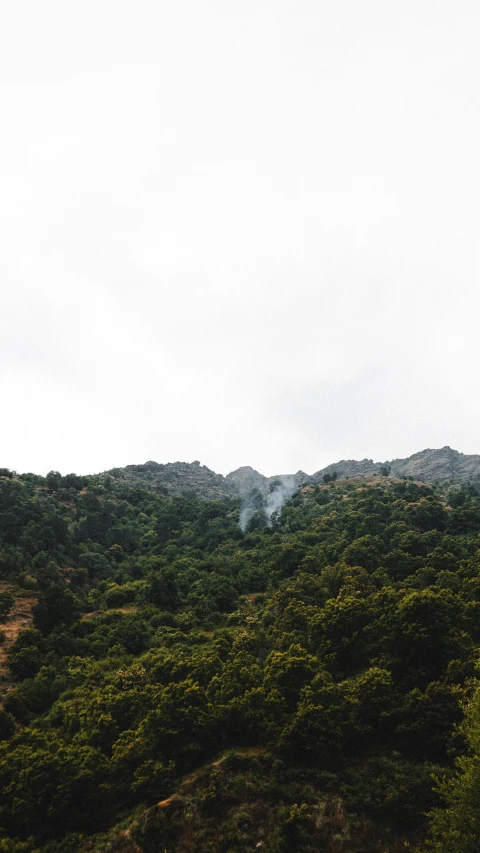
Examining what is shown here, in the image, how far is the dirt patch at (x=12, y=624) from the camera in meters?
39.3

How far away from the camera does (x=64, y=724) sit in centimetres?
3219

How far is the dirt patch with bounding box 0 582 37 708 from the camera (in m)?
39.3

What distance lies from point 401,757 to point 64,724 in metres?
22.8

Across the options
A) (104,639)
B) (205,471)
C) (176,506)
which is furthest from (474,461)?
(104,639)

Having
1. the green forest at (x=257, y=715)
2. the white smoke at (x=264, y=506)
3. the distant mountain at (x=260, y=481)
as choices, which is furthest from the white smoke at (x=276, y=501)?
the green forest at (x=257, y=715)

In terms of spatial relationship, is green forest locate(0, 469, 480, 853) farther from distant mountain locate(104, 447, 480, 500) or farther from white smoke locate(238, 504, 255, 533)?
distant mountain locate(104, 447, 480, 500)

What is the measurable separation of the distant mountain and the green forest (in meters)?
84.3

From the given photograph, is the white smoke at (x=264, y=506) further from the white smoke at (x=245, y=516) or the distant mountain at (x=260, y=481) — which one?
the distant mountain at (x=260, y=481)

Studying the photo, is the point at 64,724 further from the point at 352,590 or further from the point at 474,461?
the point at 474,461

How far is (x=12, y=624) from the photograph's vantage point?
4800 centimetres

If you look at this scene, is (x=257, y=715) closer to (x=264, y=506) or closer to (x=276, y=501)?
(x=264, y=506)

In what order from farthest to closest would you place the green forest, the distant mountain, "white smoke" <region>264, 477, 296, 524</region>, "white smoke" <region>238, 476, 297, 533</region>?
the distant mountain
"white smoke" <region>264, 477, 296, 524</region>
"white smoke" <region>238, 476, 297, 533</region>
the green forest

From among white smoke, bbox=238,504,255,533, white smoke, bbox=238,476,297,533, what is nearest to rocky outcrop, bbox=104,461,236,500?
white smoke, bbox=238,476,297,533

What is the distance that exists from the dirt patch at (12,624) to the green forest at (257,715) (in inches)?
6.9
